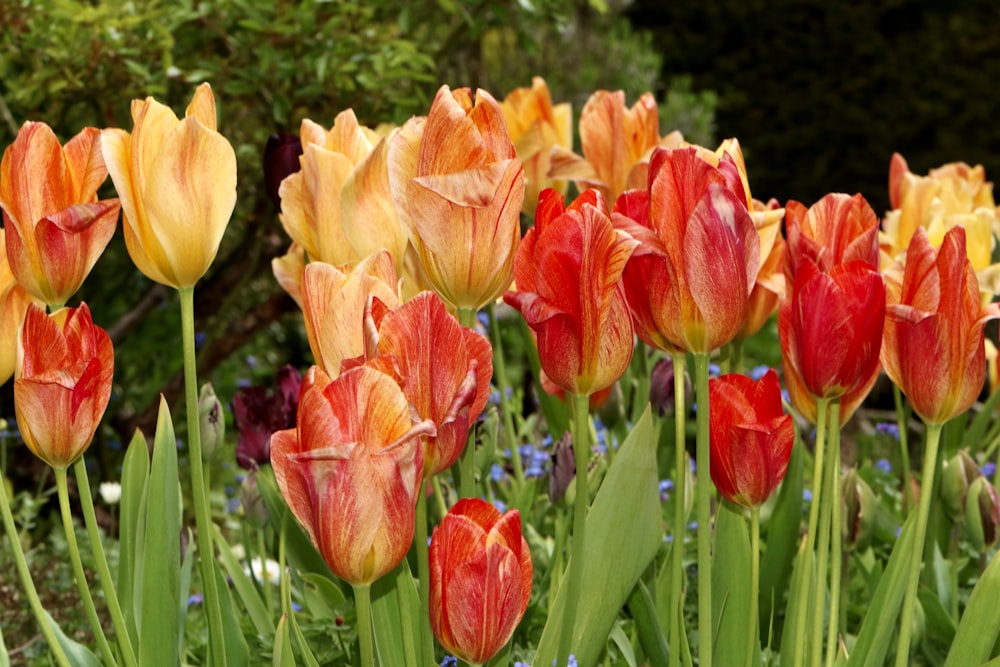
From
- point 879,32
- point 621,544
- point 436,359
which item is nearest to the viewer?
point 436,359

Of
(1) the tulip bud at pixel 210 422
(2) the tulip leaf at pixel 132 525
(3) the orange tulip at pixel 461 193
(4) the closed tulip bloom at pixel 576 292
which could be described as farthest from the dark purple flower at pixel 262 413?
(4) the closed tulip bloom at pixel 576 292

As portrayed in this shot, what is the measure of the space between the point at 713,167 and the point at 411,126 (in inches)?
11.1

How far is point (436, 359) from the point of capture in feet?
3.07

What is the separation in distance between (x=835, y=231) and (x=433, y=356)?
0.45m

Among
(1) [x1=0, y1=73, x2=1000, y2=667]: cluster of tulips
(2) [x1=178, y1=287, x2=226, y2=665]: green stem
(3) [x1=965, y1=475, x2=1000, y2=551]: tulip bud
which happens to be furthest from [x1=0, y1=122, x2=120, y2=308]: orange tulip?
(3) [x1=965, y1=475, x2=1000, y2=551]: tulip bud

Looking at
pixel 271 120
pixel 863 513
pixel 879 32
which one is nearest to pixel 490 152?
pixel 863 513

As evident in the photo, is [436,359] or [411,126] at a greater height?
[411,126]

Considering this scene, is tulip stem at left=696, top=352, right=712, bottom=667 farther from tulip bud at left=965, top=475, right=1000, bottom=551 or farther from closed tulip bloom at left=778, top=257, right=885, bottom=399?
tulip bud at left=965, top=475, right=1000, bottom=551

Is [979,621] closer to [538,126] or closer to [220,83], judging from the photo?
[538,126]

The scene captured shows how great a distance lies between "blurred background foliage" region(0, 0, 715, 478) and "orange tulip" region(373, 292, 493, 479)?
1976mm

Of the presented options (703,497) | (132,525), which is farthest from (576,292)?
(132,525)

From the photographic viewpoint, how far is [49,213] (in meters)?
1.15

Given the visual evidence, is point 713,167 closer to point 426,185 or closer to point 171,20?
point 426,185

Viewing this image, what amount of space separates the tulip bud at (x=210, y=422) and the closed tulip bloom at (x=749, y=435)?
67 centimetres
